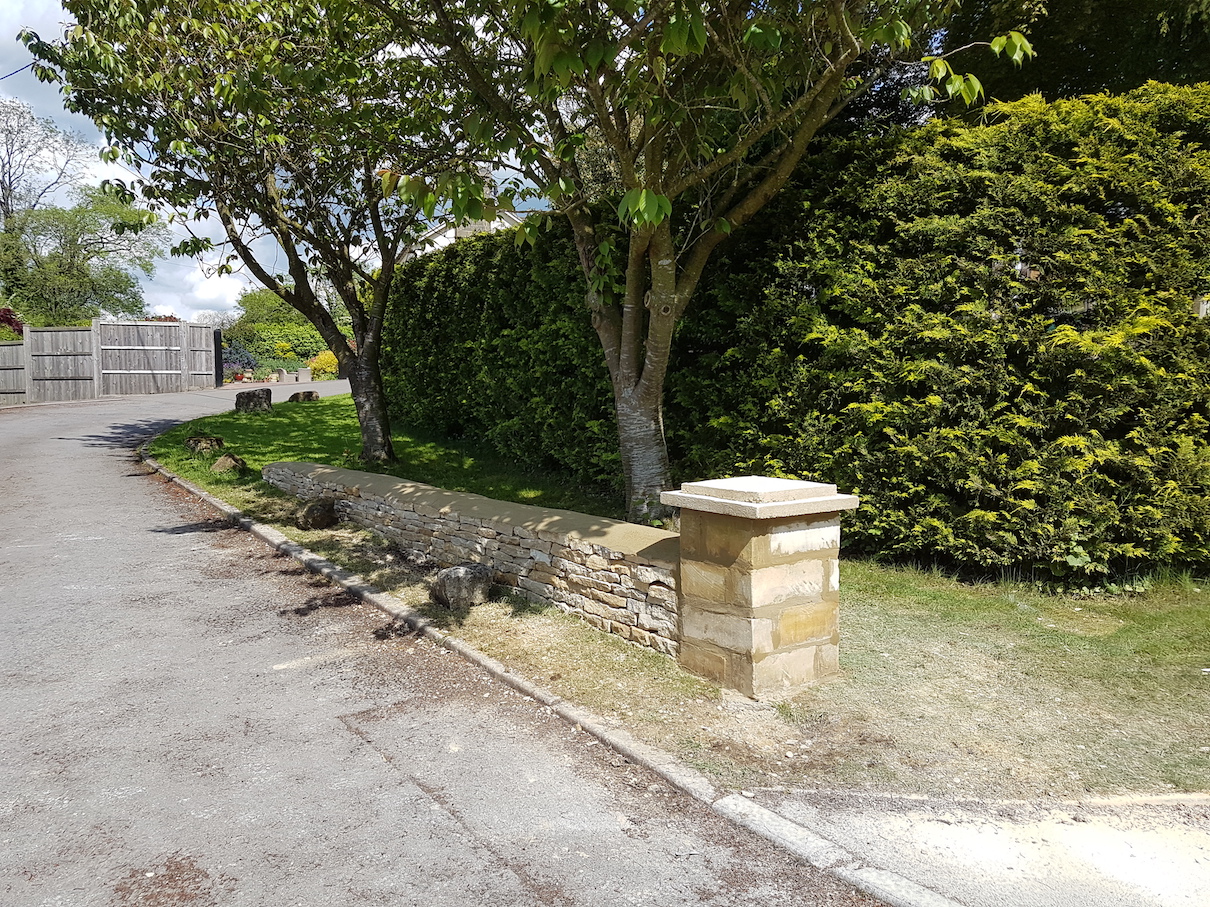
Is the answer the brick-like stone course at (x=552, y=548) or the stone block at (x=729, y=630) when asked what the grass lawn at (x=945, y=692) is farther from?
the stone block at (x=729, y=630)

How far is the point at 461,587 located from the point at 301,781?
2382mm

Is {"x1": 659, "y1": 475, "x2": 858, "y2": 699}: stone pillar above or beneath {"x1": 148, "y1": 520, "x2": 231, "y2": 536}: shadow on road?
above

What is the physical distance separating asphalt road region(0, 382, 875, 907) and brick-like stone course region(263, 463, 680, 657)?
0.97 metres

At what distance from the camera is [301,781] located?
361cm

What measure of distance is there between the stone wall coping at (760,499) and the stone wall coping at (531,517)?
495 millimetres

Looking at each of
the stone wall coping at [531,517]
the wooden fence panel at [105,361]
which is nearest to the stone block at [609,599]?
the stone wall coping at [531,517]

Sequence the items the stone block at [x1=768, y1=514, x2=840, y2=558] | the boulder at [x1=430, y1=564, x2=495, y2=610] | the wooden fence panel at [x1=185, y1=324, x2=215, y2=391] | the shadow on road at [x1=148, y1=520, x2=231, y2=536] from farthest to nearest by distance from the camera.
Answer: the wooden fence panel at [x1=185, y1=324, x2=215, y2=391] < the shadow on road at [x1=148, y1=520, x2=231, y2=536] < the boulder at [x1=430, y1=564, x2=495, y2=610] < the stone block at [x1=768, y1=514, x2=840, y2=558]

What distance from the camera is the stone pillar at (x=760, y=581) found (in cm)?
425

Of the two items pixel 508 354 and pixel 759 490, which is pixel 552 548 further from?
pixel 508 354

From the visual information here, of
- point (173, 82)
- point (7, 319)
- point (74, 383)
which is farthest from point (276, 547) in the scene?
point (7, 319)

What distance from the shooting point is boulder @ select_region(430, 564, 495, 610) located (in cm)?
589

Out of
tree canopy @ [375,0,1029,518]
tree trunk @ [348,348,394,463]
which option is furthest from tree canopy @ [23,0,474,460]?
tree canopy @ [375,0,1029,518]

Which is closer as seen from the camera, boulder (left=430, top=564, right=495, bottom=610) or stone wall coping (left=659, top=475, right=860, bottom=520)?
stone wall coping (left=659, top=475, right=860, bottom=520)

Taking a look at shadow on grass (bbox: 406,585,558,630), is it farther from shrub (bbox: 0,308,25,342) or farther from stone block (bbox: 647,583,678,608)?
shrub (bbox: 0,308,25,342)
